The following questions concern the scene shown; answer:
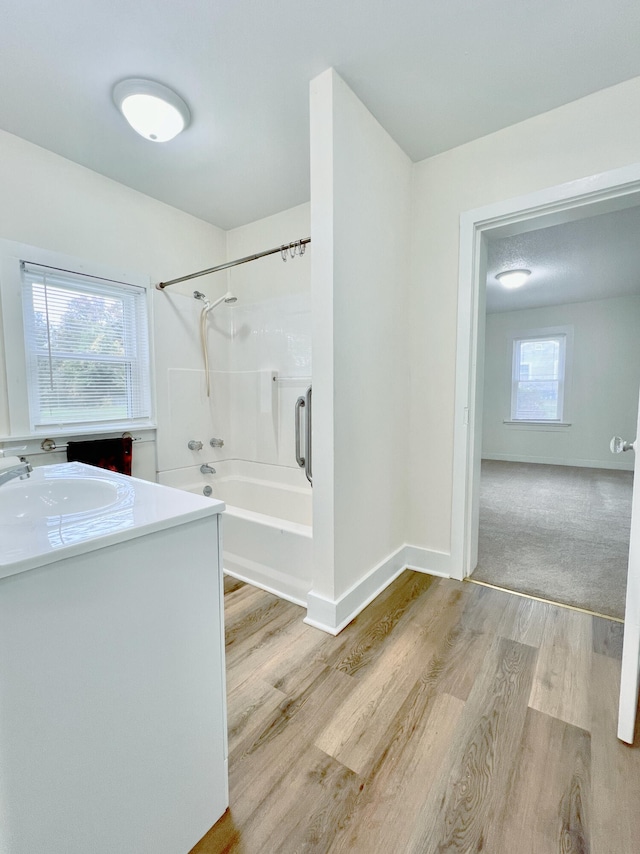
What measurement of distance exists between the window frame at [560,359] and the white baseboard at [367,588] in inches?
189

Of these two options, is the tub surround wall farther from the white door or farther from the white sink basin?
the white door

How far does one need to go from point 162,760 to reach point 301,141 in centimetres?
257

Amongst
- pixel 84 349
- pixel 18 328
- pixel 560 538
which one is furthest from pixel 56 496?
pixel 560 538

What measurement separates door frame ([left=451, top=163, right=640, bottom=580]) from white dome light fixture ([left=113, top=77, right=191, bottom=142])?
4.93 feet

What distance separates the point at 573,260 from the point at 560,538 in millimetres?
2912

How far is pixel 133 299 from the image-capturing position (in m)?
2.52

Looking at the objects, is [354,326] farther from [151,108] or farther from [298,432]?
[151,108]

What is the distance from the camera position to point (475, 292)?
2.06m

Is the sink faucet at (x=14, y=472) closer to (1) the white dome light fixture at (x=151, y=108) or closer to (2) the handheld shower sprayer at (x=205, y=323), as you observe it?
(1) the white dome light fixture at (x=151, y=108)

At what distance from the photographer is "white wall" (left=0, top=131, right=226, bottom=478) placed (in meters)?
1.95

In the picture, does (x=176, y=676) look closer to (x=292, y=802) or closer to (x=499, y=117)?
(x=292, y=802)

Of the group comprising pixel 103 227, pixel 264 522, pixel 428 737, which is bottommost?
pixel 428 737

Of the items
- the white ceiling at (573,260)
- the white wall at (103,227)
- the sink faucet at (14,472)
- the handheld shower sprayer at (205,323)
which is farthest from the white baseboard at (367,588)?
the white ceiling at (573,260)

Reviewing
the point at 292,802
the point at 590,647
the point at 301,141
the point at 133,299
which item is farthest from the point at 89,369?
the point at 590,647
